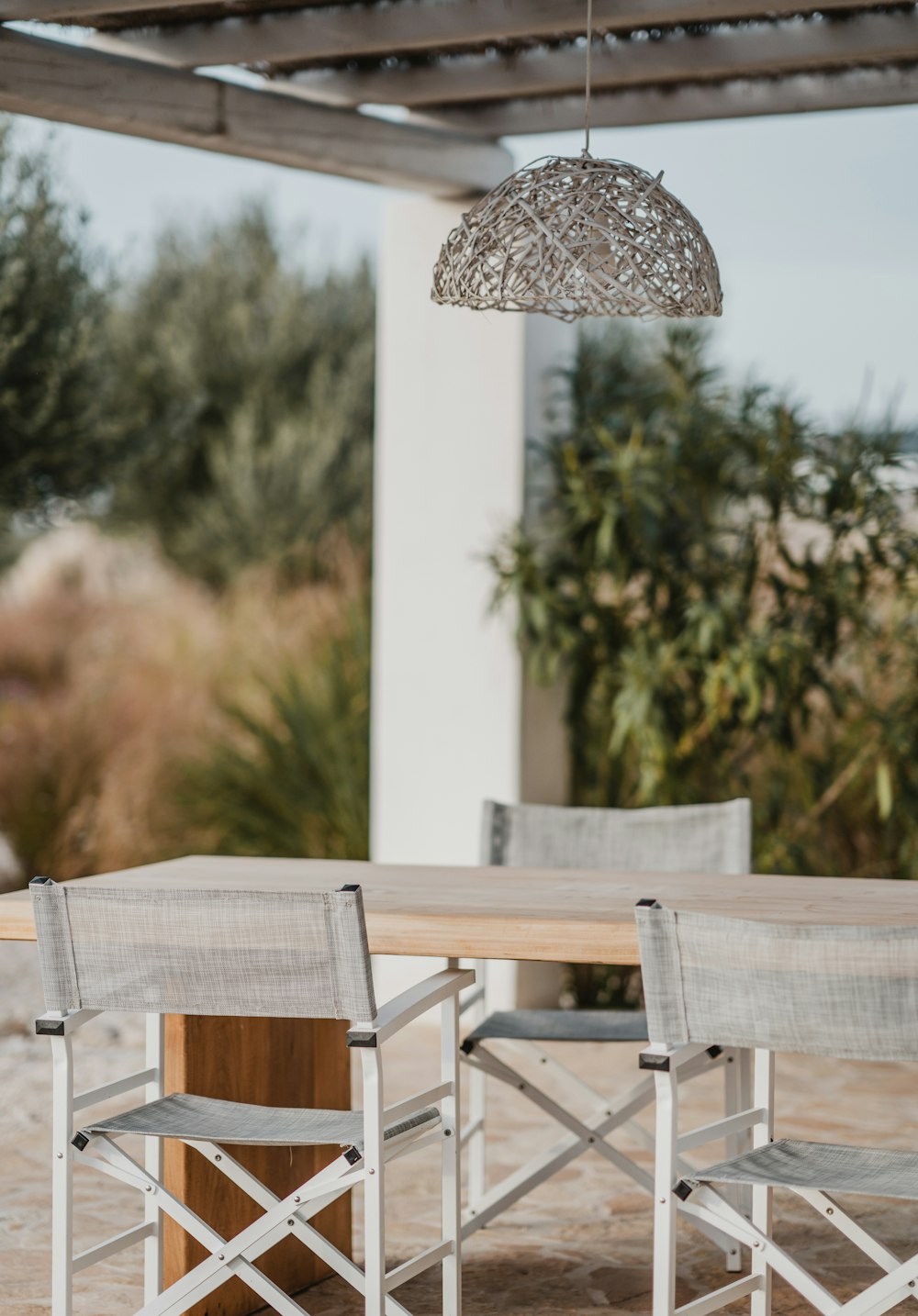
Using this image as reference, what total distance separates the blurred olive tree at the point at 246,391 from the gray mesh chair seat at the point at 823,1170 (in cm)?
757

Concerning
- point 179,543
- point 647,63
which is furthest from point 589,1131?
point 179,543

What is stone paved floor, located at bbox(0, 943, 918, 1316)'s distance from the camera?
10.9ft

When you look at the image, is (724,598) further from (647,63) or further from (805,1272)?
(805,1272)

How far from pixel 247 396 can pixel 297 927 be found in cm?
833

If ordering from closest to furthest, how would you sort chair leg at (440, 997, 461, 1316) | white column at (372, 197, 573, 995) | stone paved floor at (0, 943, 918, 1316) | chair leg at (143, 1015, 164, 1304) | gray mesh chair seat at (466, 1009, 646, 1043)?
chair leg at (440, 997, 461, 1316), chair leg at (143, 1015, 164, 1304), stone paved floor at (0, 943, 918, 1316), gray mesh chair seat at (466, 1009, 646, 1043), white column at (372, 197, 573, 995)

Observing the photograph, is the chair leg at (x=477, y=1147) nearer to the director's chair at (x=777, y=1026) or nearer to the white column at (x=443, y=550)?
the director's chair at (x=777, y=1026)

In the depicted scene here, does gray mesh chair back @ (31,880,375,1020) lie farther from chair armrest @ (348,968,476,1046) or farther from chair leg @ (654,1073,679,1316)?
chair leg @ (654,1073,679,1316)

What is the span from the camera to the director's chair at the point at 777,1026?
7.58ft

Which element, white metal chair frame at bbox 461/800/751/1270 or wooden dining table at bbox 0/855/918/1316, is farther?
white metal chair frame at bbox 461/800/751/1270

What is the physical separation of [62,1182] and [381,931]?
63cm

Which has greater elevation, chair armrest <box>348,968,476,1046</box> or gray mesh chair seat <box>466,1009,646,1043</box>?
chair armrest <box>348,968,476,1046</box>

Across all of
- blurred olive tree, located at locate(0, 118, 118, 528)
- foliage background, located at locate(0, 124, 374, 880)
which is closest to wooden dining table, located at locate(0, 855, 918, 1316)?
foliage background, located at locate(0, 124, 374, 880)

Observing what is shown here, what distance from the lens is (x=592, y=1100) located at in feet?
11.8

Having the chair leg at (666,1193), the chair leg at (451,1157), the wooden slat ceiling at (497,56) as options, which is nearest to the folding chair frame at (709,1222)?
the chair leg at (666,1193)
